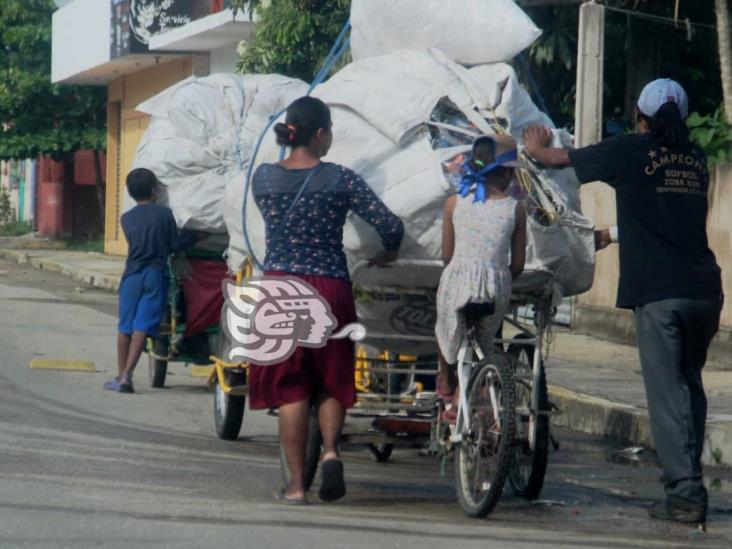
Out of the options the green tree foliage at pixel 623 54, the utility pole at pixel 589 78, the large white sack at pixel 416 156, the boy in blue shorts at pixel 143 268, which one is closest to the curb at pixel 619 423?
the large white sack at pixel 416 156

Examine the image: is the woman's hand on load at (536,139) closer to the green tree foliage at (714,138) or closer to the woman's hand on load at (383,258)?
the woman's hand on load at (383,258)

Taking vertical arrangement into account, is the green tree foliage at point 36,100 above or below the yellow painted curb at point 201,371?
above

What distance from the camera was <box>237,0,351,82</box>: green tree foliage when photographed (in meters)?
19.6

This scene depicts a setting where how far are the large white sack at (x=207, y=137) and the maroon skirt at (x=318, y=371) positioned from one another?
3.60 m

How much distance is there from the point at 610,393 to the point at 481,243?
438 centimetres

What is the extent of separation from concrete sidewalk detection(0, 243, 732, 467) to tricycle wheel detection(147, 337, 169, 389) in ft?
9.28

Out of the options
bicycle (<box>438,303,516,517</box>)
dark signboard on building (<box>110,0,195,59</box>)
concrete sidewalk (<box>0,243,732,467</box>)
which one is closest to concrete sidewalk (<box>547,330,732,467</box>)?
concrete sidewalk (<box>0,243,732,467</box>)

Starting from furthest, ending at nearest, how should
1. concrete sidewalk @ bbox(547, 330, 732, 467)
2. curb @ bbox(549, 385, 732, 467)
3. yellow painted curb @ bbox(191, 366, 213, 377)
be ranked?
yellow painted curb @ bbox(191, 366, 213, 377), concrete sidewalk @ bbox(547, 330, 732, 467), curb @ bbox(549, 385, 732, 467)

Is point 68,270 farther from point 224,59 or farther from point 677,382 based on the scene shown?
point 677,382

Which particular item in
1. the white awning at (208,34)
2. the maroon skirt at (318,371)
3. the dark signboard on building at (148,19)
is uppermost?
the dark signboard on building at (148,19)

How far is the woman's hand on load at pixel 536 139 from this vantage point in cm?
708

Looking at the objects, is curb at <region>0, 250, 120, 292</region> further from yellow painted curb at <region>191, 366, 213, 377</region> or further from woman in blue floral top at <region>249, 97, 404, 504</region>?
woman in blue floral top at <region>249, 97, 404, 504</region>

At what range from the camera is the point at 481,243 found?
7172 mm

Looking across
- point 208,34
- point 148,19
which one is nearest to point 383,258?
point 208,34
